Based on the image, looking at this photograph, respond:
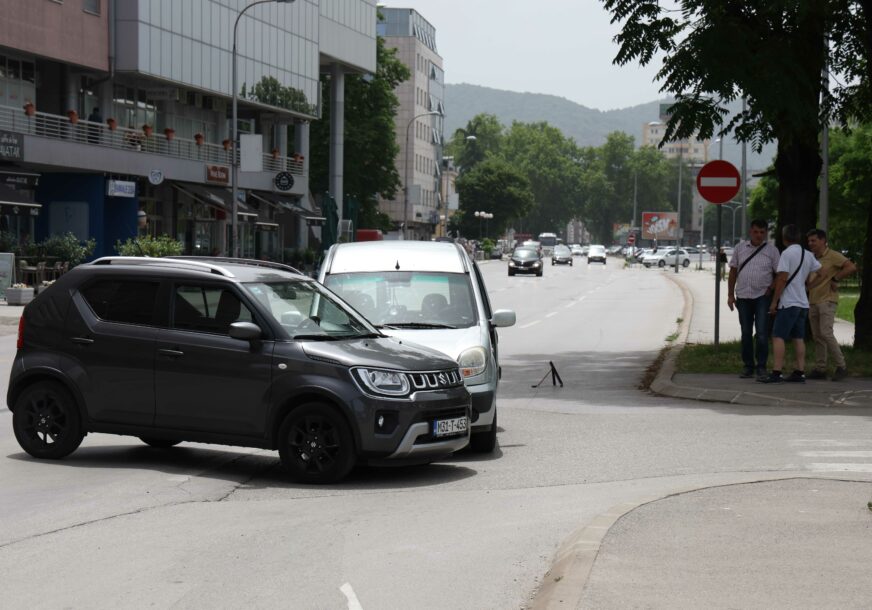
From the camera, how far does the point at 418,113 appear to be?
5782 inches

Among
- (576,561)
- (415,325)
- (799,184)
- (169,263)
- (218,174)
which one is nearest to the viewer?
(576,561)

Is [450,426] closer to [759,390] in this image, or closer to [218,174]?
[759,390]

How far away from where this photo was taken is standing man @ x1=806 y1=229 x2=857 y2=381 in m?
16.3

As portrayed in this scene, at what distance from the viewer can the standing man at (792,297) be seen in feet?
52.5

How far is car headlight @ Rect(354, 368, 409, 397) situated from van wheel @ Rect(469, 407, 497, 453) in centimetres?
169

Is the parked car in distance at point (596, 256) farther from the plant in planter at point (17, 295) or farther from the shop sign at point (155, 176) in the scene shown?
the plant in planter at point (17, 295)

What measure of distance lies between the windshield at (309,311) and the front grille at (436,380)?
75cm

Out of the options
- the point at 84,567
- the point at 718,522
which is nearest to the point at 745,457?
the point at 718,522

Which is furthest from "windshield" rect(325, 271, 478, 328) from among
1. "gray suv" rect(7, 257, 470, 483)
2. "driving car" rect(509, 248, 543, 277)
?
"driving car" rect(509, 248, 543, 277)

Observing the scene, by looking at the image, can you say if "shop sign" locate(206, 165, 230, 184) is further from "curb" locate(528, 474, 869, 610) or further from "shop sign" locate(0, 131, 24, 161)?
"curb" locate(528, 474, 869, 610)

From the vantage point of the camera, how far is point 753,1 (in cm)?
1833

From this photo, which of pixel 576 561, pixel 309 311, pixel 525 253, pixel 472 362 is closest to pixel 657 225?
pixel 525 253

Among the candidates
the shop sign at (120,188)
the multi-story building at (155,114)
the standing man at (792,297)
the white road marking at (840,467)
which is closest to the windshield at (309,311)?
the white road marking at (840,467)

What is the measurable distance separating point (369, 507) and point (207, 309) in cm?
224
